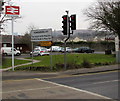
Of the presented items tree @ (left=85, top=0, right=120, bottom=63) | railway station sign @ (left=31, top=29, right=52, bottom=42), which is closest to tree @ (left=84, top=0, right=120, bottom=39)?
tree @ (left=85, top=0, right=120, bottom=63)

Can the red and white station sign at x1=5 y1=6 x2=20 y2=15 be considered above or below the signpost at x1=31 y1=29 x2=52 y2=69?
above

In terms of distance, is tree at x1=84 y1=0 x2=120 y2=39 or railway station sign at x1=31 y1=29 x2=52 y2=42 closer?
railway station sign at x1=31 y1=29 x2=52 y2=42

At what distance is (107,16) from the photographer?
86.1 feet

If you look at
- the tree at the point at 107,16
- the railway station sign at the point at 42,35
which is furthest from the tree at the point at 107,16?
the railway station sign at the point at 42,35

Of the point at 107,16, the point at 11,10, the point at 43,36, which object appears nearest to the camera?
the point at 11,10

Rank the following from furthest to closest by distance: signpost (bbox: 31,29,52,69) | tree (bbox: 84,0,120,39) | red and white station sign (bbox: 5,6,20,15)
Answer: tree (bbox: 84,0,120,39) < signpost (bbox: 31,29,52,69) < red and white station sign (bbox: 5,6,20,15)

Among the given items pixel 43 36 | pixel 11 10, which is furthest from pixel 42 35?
pixel 11 10

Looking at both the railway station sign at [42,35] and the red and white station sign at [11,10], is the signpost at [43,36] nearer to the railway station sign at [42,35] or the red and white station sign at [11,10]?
the railway station sign at [42,35]

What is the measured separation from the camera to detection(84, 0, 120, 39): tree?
25.4 m

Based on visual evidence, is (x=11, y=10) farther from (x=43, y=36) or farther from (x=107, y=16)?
(x=107, y=16)

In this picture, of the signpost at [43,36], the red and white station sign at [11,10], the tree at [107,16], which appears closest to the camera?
the red and white station sign at [11,10]

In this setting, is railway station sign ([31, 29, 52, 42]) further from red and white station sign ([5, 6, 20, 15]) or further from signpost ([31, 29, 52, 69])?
red and white station sign ([5, 6, 20, 15])

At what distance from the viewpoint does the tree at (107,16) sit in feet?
83.5

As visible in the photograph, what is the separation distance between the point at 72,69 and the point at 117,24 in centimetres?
1286
